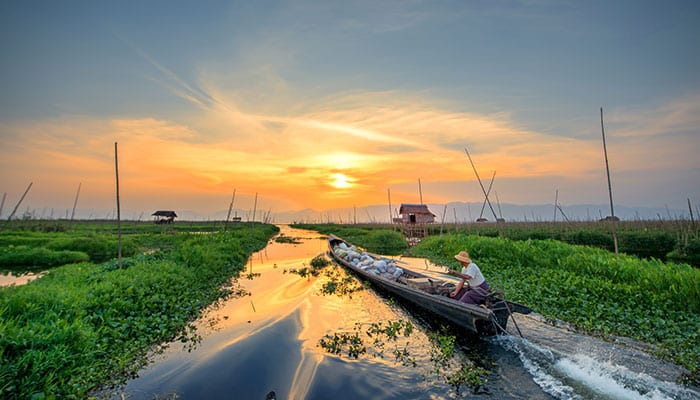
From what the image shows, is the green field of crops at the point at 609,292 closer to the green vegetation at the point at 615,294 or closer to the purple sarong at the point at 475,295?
the green vegetation at the point at 615,294

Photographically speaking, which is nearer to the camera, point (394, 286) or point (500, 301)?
point (500, 301)

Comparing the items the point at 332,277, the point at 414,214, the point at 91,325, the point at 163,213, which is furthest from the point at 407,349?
the point at 163,213

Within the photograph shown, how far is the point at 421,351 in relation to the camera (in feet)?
18.7

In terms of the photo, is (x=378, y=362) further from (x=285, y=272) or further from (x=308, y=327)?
(x=285, y=272)

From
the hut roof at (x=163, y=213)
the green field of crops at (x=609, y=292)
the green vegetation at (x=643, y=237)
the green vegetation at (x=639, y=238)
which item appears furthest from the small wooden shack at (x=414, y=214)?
the hut roof at (x=163, y=213)

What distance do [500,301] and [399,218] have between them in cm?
2708

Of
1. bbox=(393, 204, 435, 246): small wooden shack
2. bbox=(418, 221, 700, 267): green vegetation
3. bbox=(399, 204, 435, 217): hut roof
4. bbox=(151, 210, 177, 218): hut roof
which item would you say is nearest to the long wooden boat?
bbox=(418, 221, 700, 267): green vegetation

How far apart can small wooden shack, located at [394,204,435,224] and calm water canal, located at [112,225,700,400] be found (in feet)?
85.3

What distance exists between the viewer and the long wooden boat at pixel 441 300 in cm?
571

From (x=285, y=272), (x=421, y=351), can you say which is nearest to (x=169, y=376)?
(x=421, y=351)

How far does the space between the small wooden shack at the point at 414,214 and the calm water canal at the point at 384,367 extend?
85.3 ft

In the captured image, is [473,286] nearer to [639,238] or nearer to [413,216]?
[639,238]

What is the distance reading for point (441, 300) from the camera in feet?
21.1

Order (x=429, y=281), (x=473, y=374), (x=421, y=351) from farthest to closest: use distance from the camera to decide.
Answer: (x=429, y=281) → (x=421, y=351) → (x=473, y=374)
